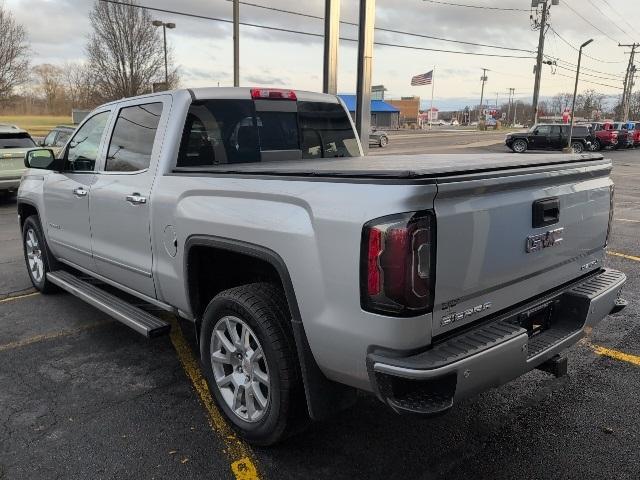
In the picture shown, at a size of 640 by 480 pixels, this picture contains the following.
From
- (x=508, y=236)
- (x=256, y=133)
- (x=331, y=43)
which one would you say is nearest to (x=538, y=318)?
(x=508, y=236)

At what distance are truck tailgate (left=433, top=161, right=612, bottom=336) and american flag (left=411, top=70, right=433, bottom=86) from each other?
5871 cm

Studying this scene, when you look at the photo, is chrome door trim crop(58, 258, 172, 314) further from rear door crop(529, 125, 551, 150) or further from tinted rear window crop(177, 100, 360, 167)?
rear door crop(529, 125, 551, 150)

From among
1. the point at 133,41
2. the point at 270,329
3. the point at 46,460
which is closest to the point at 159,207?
the point at 270,329

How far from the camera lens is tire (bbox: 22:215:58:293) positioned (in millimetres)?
5539

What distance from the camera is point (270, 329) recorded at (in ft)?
8.95

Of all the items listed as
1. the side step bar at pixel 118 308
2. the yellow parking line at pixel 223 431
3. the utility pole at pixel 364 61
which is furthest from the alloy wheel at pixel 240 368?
the utility pole at pixel 364 61

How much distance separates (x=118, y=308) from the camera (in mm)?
4020

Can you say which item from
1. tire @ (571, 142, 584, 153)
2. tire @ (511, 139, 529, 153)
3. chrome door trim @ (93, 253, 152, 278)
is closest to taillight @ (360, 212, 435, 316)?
chrome door trim @ (93, 253, 152, 278)

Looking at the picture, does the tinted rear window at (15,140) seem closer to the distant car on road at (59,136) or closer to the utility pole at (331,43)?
the distant car on road at (59,136)

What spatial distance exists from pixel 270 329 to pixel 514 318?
4.02ft

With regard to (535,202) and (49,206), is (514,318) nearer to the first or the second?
(535,202)

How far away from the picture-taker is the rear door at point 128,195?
12.2 feet

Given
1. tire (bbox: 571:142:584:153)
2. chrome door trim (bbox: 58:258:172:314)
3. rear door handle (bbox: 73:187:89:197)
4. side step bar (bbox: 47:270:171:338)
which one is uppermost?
rear door handle (bbox: 73:187:89:197)

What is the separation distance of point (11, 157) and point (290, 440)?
11.2 metres
